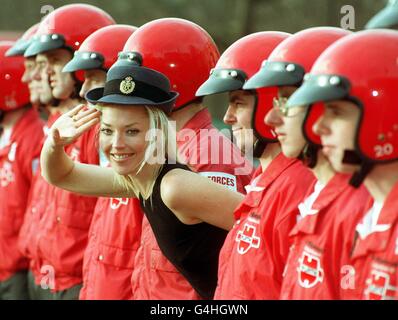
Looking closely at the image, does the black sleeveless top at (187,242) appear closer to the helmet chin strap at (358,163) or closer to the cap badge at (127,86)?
the cap badge at (127,86)

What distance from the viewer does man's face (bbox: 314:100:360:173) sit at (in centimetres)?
442

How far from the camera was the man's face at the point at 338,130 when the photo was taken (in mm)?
4422

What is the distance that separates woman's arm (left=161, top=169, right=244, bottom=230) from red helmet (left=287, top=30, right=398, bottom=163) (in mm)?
1110

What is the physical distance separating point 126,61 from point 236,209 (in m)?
1.37

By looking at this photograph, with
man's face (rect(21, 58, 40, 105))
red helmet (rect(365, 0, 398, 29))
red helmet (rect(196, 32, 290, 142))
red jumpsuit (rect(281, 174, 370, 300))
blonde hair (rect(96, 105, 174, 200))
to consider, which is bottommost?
red jumpsuit (rect(281, 174, 370, 300))

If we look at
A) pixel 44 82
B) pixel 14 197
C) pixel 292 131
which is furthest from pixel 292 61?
pixel 14 197

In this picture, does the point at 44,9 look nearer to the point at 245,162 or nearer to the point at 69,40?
the point at 69,40

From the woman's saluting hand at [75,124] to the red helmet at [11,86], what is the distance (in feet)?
11.2

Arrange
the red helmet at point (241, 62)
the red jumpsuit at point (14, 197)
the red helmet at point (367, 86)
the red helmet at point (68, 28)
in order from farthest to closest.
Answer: the red jumpsuit at point (14, 197) < the red helmet at point (68, 28) < the red helmet at point (241, 62) < the red helmet at point (367, 86)

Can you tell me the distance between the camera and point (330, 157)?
4484 mm

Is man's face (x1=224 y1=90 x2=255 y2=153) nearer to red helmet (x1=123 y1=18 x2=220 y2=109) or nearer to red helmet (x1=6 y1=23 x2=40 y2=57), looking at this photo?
red helmet (x1=123 y1=18 x2=220 y2=109)

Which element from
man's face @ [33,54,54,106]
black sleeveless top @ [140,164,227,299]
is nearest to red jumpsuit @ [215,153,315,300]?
black sleeveless top @ [140,164,227,299]

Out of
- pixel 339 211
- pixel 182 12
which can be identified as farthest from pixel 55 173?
pixel 182 12

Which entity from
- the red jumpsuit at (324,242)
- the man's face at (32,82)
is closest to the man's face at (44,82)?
the man's face at (32,82)
